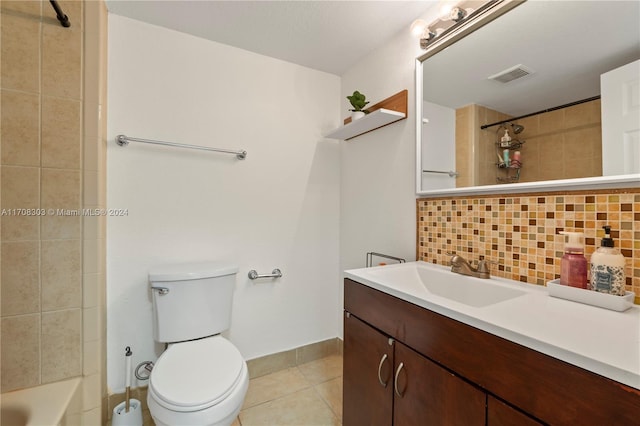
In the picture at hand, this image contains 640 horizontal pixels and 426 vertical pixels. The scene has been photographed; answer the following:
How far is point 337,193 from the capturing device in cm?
214

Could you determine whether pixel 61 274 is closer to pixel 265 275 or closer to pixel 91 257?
pixel 91 257

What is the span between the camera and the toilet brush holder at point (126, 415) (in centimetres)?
131

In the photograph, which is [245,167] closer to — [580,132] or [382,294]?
[382,294]

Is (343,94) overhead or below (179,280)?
overhead

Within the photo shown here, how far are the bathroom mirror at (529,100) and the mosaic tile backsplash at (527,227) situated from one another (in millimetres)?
55

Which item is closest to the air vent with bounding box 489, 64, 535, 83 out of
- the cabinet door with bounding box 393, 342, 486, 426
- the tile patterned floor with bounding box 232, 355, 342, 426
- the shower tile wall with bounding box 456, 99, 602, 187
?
the shower tile wall with bounding box 456, 99, 602, 187

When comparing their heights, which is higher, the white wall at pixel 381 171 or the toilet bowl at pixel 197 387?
the white wall at pixel 381 171

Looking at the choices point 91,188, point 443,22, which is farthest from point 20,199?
point 443,22

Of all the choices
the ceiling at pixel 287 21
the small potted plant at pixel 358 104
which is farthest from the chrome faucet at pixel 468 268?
the ceiling at pixel 287 21

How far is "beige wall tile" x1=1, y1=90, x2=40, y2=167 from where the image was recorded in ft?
3.84

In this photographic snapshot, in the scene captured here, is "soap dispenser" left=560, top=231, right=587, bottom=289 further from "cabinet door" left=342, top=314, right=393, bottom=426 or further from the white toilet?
the white toilet

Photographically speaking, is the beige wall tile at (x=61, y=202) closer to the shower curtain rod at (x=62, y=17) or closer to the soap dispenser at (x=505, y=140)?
the shower curtain rod at (x=62, y=17)

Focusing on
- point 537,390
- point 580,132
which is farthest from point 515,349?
point 580,132

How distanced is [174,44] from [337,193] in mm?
1415
